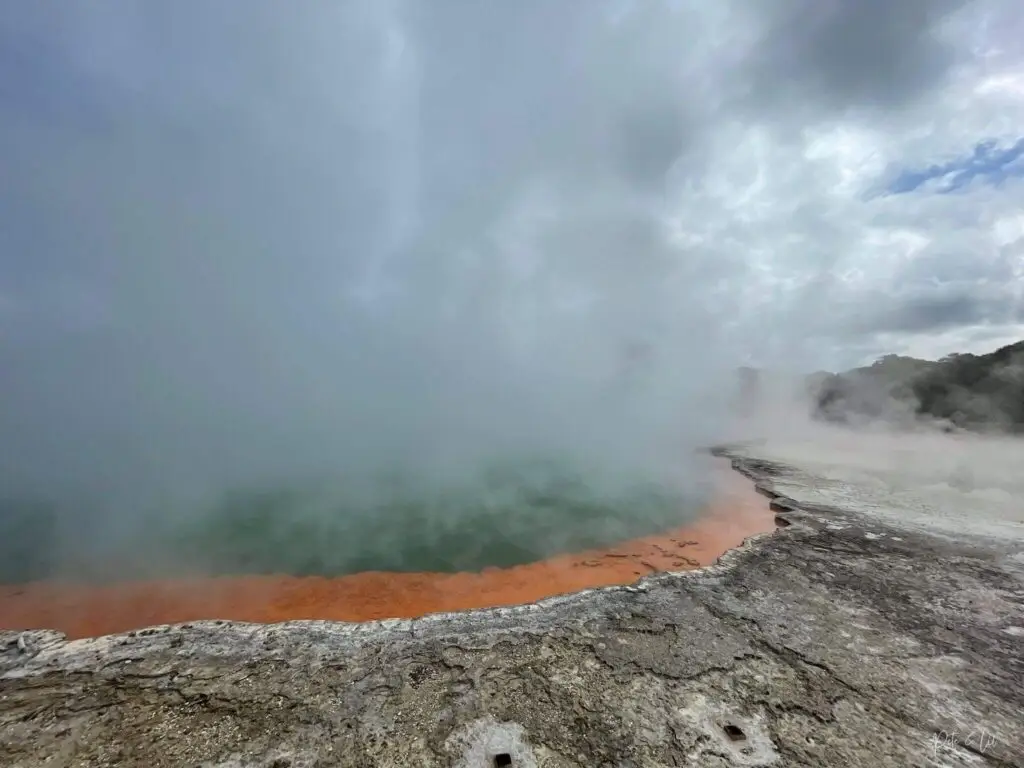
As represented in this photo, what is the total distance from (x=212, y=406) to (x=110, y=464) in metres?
11.6

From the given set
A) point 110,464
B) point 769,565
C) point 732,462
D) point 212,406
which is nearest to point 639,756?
point 769,565

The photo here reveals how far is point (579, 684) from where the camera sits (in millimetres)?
3234

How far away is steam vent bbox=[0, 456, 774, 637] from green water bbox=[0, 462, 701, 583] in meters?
0.03

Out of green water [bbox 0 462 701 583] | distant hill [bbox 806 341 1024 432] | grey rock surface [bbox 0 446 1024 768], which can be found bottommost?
grey rock surface [bbox 0 446 1024 768]

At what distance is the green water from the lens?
6340 millimetres

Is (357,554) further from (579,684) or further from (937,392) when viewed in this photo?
(937,392)

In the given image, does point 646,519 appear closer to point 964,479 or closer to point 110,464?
point 964,479
